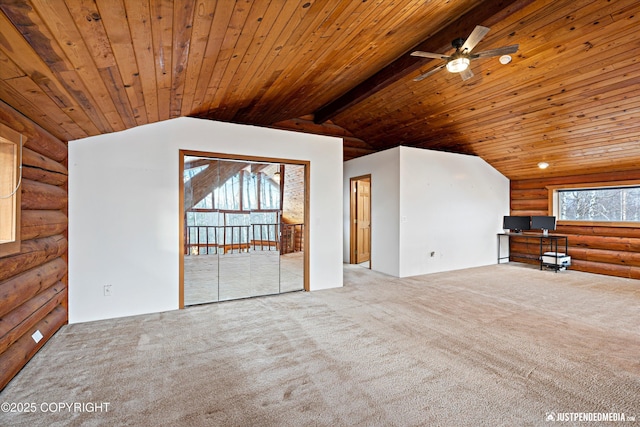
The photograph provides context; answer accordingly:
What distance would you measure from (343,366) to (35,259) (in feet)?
8.90

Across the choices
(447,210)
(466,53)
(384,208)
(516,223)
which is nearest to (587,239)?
(516,223)

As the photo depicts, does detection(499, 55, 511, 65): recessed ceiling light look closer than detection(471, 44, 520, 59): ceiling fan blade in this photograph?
No

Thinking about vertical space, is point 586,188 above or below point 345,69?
below

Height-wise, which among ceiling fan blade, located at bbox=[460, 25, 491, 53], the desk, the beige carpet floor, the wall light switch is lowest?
the beige carpet floor

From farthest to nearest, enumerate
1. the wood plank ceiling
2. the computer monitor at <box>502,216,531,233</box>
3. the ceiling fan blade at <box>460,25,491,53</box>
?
the computer monitor at <box>502,216,531,233</box> → the ceiling fan blade at <box>460,25,491,53</box> → the wood plank ceiling

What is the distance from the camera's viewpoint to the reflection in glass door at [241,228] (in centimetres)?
390

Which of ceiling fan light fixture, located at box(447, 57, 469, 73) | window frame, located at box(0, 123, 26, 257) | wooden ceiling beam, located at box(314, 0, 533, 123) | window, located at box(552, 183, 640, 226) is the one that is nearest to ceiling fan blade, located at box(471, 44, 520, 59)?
ceiling fan light fixture, located at box(447, 57, 469, 73)

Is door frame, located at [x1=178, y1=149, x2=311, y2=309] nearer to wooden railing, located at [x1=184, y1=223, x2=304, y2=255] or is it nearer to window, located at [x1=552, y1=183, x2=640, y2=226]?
wooden railing, located at [x1=184, y1=223, x2=304, y2=255]

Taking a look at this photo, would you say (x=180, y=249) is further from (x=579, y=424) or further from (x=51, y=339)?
(x=579, y=424)

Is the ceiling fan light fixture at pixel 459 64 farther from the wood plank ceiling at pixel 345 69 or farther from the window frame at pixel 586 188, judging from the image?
the window frame at pixel 586 188

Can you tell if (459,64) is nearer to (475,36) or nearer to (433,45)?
(475,36)

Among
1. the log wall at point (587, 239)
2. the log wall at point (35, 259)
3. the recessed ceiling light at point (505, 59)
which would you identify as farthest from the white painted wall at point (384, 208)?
the log wall at point (35, 259)

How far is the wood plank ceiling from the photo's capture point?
1674 mm

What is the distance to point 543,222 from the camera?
6.50 meters
